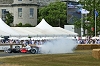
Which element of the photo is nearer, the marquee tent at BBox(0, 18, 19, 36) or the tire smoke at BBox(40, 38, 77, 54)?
the tire smoke at BBox(40, 38, 77, 54)

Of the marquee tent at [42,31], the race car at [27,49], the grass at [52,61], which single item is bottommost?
the race car at [27,49]

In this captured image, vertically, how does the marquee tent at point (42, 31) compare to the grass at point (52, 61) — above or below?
above

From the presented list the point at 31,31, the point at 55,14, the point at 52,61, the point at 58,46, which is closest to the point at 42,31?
the point at 31,31

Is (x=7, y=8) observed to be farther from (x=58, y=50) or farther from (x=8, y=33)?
(x=58, y=50)

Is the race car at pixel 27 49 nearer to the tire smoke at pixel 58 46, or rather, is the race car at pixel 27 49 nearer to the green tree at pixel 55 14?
the tire smoke at pixel 58 46

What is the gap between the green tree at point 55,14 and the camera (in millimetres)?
118938

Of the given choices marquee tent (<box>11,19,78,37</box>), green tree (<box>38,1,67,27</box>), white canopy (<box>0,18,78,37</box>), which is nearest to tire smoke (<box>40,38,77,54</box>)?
white canopy (<box>0,18,78,37</box>)

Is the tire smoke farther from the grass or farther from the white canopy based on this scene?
the white canopy

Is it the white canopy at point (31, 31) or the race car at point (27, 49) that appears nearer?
the race car at point (27, 49)

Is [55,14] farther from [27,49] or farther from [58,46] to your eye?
[58,46]

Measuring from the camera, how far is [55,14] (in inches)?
4747

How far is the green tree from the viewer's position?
118938 mm

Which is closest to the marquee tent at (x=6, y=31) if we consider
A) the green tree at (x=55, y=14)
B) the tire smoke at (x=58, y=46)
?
the tire smoke at (x=58, y=46)

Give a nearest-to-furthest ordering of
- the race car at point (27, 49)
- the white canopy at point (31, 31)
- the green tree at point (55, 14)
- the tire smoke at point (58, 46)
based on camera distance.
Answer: the tire smoke at point (58, 46) < the race car at point (27, 49) < the white canopy at point (31, 31) < the green tree at point (55, 14)
